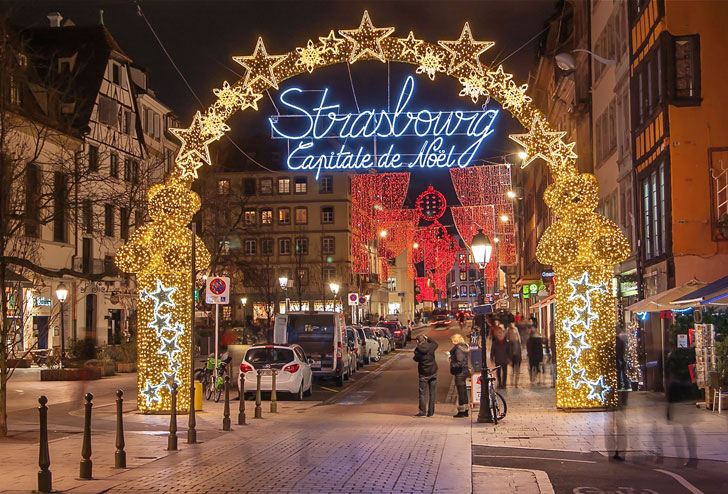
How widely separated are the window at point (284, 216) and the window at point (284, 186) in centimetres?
167

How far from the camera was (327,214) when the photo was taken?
9000cm

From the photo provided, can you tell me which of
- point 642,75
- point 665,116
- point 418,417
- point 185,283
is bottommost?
point 418,417

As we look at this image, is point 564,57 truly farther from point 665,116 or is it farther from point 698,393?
point 698,393

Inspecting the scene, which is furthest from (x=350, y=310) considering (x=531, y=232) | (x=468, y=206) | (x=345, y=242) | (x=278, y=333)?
(x=278, y=333)

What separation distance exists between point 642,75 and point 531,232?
145 feet

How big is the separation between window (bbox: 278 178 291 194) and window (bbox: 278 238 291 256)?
4482 mm

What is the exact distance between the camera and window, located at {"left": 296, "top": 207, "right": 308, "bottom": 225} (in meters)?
90.1

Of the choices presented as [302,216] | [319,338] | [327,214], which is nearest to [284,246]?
[302,216]

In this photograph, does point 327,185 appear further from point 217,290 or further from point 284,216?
point 217,290

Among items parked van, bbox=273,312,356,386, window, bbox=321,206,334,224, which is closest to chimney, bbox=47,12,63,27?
parked van, bbox=273,312,356,386

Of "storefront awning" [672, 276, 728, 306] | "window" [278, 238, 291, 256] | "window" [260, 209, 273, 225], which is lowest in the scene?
"storefront awning" [672, 276, 728, 306]

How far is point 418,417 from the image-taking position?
2139cm

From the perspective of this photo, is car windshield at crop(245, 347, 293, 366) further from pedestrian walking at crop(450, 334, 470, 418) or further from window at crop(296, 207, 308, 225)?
window at crop(296, 207, 308, 225)

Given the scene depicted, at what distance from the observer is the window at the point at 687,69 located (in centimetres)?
2442
